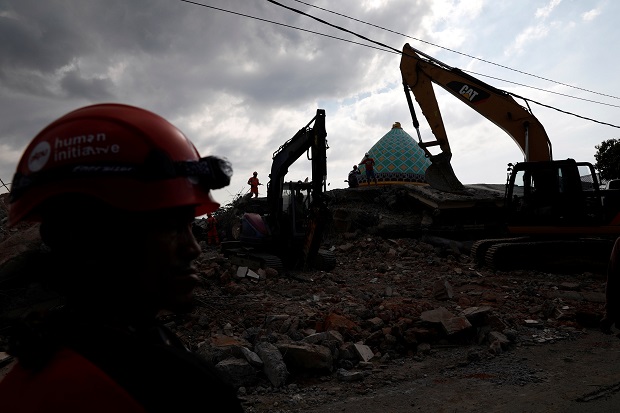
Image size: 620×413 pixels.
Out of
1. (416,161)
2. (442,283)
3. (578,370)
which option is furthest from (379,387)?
(416,161)

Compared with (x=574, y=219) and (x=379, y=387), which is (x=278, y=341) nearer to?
(x=379, y=387)

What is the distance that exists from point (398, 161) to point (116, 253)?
30.5 metres

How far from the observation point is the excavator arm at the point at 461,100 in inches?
482

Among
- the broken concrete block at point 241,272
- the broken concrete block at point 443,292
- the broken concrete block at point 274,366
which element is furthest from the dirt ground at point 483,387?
the broken concrete block at point 241,272

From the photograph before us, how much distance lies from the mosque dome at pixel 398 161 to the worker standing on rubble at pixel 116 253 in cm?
2787

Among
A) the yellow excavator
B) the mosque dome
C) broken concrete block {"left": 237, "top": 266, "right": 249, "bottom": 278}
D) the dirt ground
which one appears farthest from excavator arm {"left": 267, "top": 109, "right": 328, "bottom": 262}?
the mosque dome

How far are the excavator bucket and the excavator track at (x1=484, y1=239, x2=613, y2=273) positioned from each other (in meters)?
2.33

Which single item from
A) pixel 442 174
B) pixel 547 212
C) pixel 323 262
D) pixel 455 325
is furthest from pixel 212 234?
pixel 455 325

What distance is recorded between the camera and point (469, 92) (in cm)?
1306

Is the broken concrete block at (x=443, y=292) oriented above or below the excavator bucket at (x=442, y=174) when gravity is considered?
below

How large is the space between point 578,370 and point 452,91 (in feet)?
31.8

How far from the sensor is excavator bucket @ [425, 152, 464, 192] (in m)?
12.8

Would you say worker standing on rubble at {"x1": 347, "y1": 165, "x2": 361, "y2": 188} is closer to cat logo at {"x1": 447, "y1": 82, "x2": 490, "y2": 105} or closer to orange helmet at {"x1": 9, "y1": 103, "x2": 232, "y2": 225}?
cat logo at {"x1": 447, "y1": 82, "x2": 490, "y2": 105}

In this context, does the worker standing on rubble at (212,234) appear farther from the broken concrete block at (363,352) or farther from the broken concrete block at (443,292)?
the broken concrete block at (363,352)
